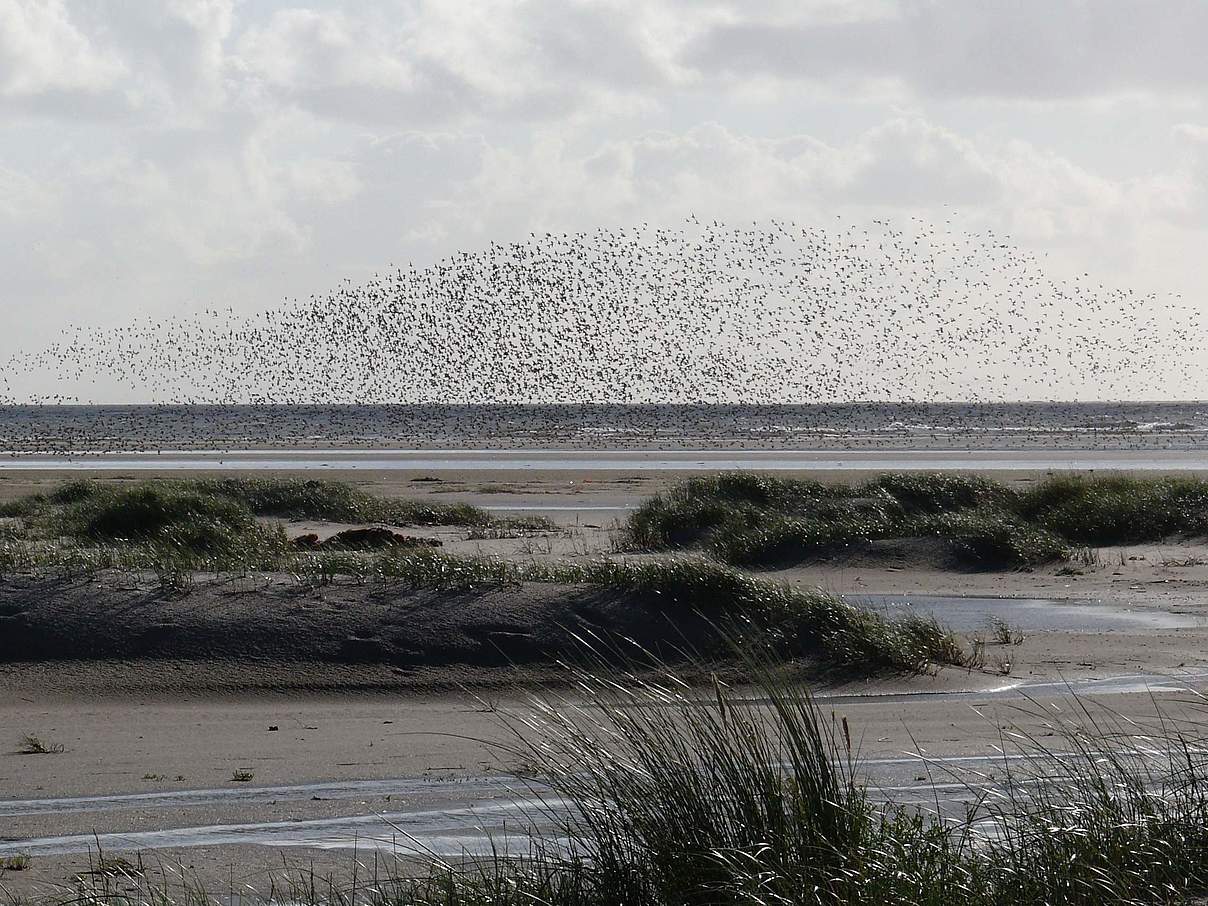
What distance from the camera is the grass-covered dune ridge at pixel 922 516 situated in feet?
64.4

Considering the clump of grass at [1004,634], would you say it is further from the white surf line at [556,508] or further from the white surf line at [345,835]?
the white surf line at [556,508]

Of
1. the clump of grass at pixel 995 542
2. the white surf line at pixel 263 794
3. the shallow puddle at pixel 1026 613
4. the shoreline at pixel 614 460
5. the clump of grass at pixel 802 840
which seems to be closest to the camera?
the clump of grass at pixel 802 840

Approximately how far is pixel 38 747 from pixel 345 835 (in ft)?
11.1

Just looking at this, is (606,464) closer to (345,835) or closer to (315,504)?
(315,504)

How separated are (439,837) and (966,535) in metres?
14.1

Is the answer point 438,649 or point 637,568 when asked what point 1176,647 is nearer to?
point 637,568

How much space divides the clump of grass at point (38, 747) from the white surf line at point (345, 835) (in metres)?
2.40

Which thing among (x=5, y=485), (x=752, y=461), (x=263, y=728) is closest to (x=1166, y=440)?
(x=752, y=461)

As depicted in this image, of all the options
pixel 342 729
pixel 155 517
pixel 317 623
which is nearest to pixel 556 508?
pixel 155 517

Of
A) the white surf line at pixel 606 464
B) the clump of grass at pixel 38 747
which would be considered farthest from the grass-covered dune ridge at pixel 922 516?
the white surf line at pixel 606 464

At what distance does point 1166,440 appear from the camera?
7544 centimetres

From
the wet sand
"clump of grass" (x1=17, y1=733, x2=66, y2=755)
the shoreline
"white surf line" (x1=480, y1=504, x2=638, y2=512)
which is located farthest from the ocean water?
"clump of grass" (x1=17, y1=733, x2=66, y2=755)

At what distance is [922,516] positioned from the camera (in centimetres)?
2183

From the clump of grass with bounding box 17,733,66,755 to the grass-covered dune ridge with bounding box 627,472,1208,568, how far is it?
11.2m
